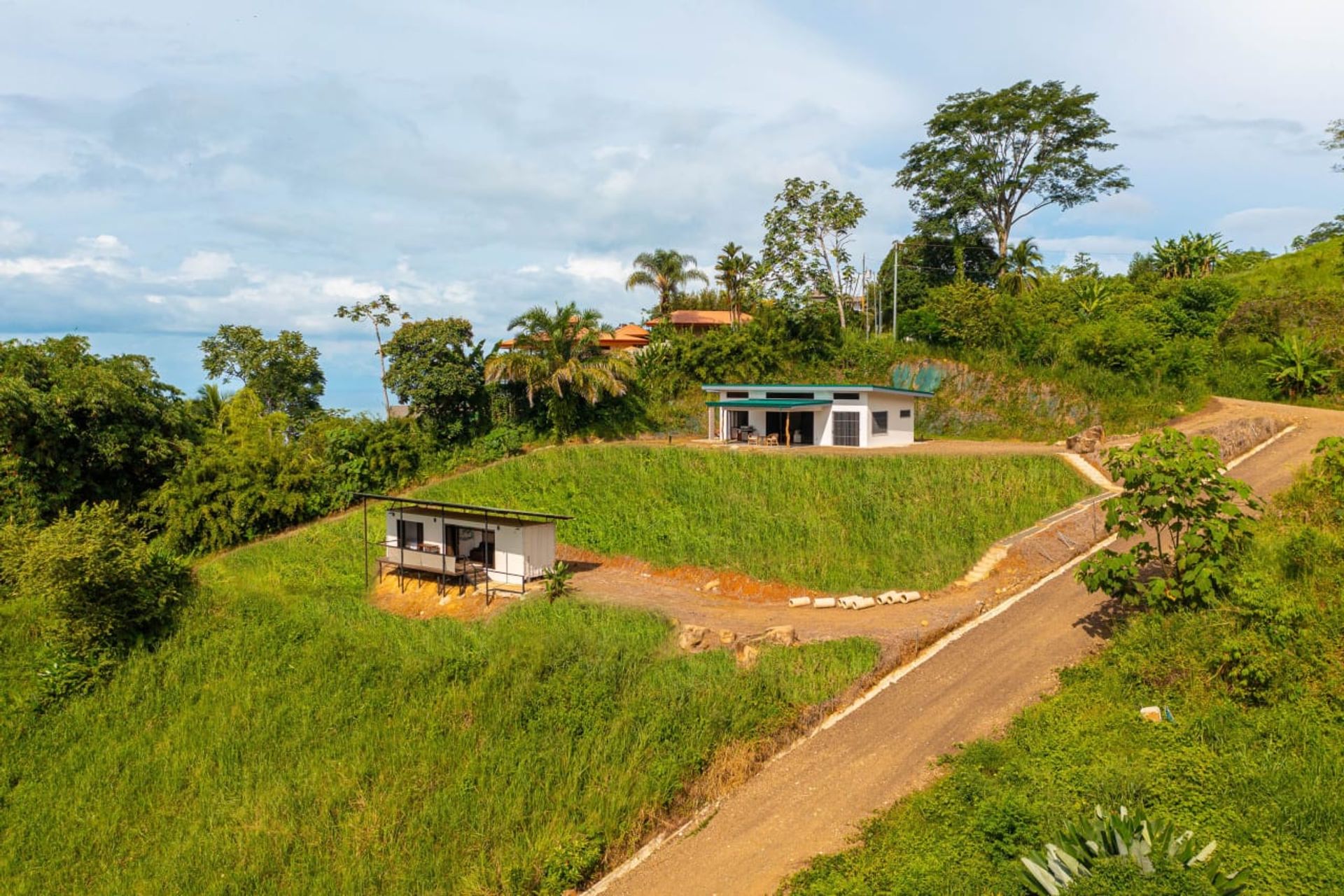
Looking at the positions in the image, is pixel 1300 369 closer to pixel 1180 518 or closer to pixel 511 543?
pixel 1180 518

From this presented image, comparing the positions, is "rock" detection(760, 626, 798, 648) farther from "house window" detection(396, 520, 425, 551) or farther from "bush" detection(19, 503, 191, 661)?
"bush" detection(19, 503, 191, 661)

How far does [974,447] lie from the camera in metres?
29.4

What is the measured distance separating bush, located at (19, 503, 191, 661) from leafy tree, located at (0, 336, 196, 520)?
9870mm

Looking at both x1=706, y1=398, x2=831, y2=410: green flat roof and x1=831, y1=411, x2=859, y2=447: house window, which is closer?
x1=831, y1=411, x2=859, y2=447: house window

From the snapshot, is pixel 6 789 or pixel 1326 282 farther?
pixel 1326 282

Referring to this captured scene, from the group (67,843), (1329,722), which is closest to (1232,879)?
(1329,722)

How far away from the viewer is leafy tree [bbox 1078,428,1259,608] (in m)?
12.1

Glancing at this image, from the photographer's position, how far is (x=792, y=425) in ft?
111

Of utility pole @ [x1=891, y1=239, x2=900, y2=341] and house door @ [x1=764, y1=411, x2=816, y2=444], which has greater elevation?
utility pole @ [x1=891, y1=239, x2=900, y2=341]

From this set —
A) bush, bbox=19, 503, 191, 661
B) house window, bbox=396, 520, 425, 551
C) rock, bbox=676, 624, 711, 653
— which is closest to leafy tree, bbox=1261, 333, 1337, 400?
rock, bbox=676, 624, 711, 653

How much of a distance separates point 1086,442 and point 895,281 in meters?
17.6

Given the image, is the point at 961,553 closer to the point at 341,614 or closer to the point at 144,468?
the point at 341,614

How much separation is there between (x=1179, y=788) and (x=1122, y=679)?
343 centimetres

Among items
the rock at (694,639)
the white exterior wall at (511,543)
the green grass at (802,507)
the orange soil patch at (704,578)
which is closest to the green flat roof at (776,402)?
the green grass at (802,507)
